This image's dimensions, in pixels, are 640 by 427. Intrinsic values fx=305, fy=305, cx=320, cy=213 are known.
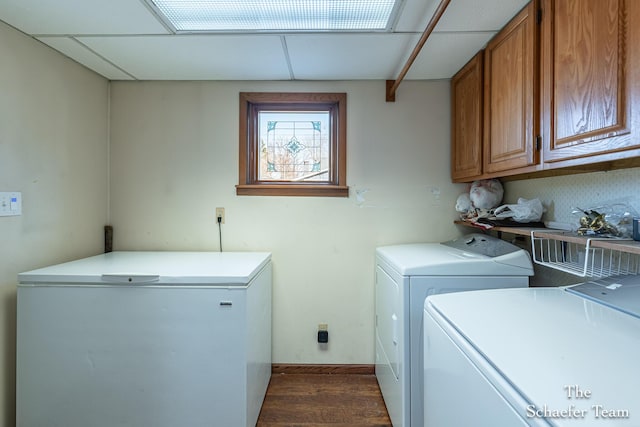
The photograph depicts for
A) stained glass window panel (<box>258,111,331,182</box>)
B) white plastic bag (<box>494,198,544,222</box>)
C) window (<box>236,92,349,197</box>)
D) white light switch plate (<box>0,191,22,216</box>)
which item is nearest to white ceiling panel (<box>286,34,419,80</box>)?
window (<box>236,92,349,197</box>)

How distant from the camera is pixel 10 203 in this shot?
59.7 inches

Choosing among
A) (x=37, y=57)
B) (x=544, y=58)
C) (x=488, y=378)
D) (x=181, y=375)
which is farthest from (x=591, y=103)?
(x=37, y=57)

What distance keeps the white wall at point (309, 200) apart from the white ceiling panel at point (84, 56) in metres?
0.11

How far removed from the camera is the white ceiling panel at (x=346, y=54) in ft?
5.35

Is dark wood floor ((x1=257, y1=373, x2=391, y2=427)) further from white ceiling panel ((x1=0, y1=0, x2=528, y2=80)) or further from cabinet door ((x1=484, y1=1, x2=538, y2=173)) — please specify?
white ceiling panel ((x1=0, y1=0, x2=528, y2=80))

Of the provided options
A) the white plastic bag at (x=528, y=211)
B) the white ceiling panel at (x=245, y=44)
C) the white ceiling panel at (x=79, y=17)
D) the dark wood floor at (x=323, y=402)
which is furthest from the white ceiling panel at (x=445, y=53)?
the dark wood floor at (x=323, y=402)

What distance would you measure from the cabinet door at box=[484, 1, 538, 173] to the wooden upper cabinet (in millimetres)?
60

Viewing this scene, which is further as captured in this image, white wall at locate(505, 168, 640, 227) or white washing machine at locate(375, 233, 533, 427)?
white washing machine at locate(375, 233, 533, 427)

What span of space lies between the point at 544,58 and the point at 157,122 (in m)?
2.29

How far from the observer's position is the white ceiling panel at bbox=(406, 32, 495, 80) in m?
1.61

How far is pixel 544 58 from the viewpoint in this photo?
1229mm

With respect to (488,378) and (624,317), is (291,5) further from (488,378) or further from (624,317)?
(624,317)

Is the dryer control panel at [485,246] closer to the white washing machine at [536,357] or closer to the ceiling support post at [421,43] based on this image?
the white washing machine at [536,357]

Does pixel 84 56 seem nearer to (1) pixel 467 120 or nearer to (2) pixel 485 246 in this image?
(1) pixel 467 120
